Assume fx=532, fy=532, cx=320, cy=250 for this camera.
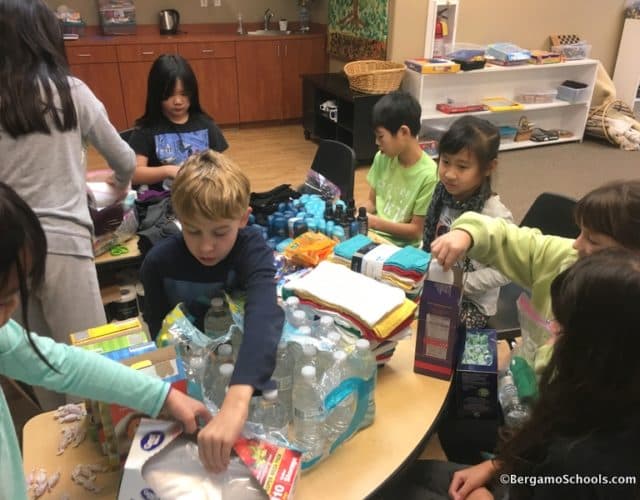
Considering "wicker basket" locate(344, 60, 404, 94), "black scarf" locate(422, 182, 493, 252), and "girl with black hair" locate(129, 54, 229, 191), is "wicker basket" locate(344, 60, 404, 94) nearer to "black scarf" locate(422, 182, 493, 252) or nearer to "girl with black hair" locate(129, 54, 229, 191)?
"girl with black hair" locate(129, 54, 229, 191)

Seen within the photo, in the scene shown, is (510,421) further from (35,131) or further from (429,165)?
(35,131)

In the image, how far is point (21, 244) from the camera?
767mm

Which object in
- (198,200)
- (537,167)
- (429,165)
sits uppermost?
(198,200)

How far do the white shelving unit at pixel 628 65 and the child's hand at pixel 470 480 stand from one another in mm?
5795

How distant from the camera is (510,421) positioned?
1.41 meters

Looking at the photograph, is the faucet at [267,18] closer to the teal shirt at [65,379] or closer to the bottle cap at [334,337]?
the bottle cap at [334,337]

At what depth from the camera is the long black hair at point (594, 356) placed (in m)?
0.84

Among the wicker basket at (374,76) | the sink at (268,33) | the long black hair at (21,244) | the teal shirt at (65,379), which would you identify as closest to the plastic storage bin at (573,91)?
the wicker basket at (374,76)

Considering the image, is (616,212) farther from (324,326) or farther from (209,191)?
(209,191)

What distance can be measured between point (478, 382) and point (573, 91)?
489 cm

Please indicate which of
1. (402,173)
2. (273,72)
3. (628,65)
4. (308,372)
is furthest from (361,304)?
(628,65)

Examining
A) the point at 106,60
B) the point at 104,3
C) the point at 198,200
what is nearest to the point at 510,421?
the point at 198,200

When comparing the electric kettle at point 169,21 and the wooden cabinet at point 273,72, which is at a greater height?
the electric kettle at point 169,21

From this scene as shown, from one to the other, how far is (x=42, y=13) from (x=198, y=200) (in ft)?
2.69
